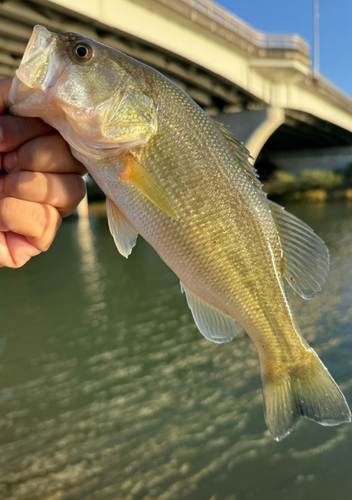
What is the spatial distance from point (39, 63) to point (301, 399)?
1.99 m

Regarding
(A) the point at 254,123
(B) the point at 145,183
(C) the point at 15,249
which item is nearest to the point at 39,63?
(B) the point at 145,183

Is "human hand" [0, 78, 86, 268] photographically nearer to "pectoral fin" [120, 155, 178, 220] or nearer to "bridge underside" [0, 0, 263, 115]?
"pectoral fin" [120, 155, 178, 220]

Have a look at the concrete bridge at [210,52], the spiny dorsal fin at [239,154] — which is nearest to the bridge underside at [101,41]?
the concrete bridge at [210,52]

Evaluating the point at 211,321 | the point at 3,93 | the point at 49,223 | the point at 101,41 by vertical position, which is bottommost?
the point at 211,321

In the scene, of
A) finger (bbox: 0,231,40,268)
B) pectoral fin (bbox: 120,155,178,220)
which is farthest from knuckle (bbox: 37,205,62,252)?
pectoral fin (bbox: 120,155,178,220)

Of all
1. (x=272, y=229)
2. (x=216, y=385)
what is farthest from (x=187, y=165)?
(x=216, y=385)

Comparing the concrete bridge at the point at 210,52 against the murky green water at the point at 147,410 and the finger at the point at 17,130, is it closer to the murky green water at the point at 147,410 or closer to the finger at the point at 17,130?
the murky green water at the point at 147,410

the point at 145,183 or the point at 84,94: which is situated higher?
the point at 84,94

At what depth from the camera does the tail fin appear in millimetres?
1911

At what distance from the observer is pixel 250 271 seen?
1.96 metres

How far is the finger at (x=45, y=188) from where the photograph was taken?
71.9 inches

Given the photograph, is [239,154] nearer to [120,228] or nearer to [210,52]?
[120,228]

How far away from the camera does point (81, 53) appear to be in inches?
71.2

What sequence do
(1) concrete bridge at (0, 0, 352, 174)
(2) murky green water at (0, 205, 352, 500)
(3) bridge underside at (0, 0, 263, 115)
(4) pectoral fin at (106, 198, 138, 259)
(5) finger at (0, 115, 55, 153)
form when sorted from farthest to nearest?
(1) concrete bridge at (0, 0, 352, 174), (3) bridge underside at (0, 0, 263, 115), (2) murky green water at (0, 205, 352, 500), (4) pectoral fin at (106, 198, 138, 259), (5) finger at (0, 115, 55, 153)
